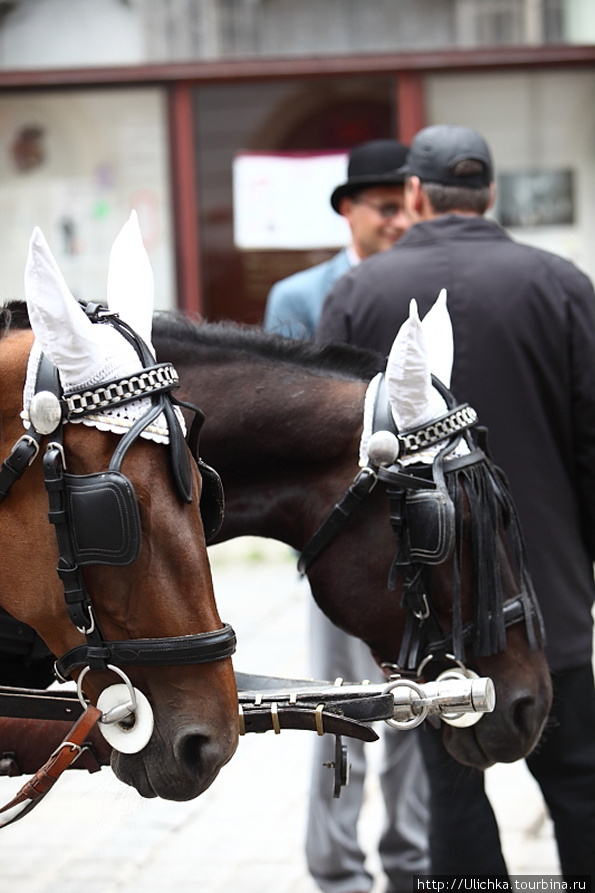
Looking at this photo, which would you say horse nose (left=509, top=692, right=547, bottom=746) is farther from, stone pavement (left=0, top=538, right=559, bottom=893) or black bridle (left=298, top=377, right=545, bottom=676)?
stone pavement (left=0, top=538, right=559, bottom=893)

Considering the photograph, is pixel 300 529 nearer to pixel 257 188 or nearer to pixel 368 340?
pixel 368 340

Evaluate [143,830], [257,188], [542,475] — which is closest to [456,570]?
[542,475]

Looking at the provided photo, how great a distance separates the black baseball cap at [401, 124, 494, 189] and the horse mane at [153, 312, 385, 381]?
0.69m

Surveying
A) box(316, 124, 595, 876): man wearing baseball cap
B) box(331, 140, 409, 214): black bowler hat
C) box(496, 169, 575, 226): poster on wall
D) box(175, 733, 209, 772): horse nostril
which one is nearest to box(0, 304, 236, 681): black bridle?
box(175, 733, 209, 772): horse nostril

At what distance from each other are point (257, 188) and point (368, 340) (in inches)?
176

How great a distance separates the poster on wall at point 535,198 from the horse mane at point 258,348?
4.96m

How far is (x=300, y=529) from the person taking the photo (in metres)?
2.60

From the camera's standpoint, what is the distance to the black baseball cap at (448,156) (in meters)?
3.10

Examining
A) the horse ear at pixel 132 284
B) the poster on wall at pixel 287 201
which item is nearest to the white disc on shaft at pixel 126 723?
the horse ear at pixel 132 284

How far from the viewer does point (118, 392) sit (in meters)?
1.83

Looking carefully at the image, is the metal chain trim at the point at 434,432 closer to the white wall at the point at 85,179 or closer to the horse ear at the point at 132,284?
the horse ear at the point at 132,284

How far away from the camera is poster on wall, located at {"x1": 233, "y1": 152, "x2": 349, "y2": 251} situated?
7246mm

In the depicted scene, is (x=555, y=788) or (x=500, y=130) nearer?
(x=555, y=788)

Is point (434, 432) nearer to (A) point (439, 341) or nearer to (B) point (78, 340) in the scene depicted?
(A) point (439, 341)
